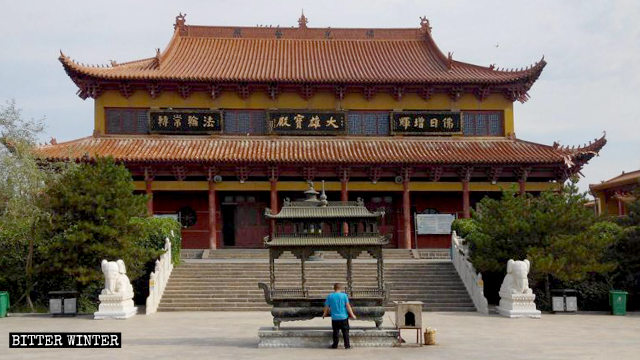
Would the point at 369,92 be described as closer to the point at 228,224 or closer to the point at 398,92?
the point at 398,92

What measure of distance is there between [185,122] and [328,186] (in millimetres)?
7301

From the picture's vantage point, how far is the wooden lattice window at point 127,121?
30250 millimetres

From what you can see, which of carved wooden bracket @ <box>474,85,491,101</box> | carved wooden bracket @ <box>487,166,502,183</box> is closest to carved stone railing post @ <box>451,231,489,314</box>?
carved wooden bracket @ <box>487,166,502,183</box>

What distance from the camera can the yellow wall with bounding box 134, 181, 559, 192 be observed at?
2858 centimetres

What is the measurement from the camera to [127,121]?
30.3m

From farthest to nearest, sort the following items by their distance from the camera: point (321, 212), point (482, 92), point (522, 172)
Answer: point (482, 92), point (522, 172), point (321, 212)

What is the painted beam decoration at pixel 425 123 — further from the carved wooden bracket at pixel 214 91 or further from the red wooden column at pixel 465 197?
the carved wooden bracket at pixel 214 91

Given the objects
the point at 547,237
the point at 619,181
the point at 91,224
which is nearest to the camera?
the point at 91,224

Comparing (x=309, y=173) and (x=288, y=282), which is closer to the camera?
(x=288, y=282)

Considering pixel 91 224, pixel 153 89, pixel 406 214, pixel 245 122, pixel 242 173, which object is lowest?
pixel 91 224

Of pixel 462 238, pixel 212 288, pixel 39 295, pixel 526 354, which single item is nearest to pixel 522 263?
pixel 462 238

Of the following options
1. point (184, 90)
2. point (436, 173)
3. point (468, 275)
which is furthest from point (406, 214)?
point (184, 90)

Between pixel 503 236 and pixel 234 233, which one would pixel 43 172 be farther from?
pixel 503 236

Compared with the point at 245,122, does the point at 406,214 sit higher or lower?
lower
